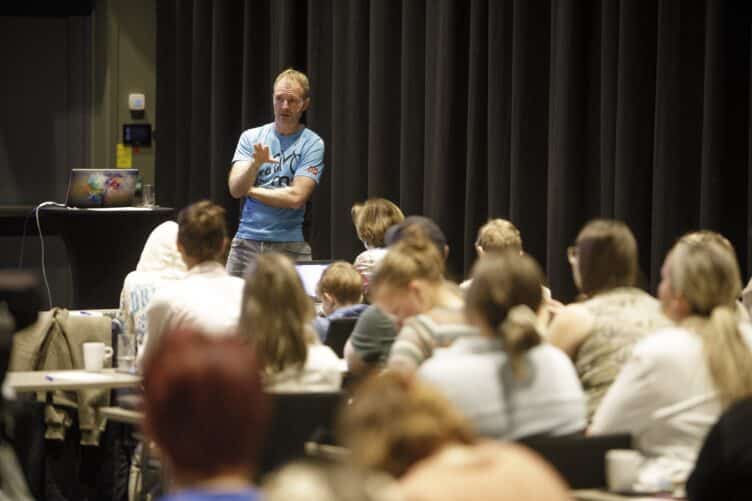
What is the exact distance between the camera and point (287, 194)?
720 centimetres

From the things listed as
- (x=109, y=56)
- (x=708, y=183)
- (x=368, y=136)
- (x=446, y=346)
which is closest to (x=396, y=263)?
(x=446, y=346)

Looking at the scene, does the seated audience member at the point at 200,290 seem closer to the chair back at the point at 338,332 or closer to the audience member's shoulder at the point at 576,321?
the chair back at the point at 338,332

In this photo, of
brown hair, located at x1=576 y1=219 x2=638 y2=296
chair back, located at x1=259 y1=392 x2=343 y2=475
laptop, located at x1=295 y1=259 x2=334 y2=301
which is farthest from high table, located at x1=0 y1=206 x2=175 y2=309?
chair back, located at x1=259 y1=392 x2=343 y2=475

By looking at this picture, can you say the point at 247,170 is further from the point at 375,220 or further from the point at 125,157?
the point at 125,157

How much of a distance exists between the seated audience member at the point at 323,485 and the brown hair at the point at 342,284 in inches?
160

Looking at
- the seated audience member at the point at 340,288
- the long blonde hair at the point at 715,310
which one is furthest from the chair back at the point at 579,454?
the seated audience member at the point at 340,288

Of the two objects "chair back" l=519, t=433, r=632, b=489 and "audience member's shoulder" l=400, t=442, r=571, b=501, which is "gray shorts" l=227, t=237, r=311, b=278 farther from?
"audience member's shoulder" l=400, t=442, r=571, b=501

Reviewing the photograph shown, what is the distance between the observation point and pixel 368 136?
895 centimetres

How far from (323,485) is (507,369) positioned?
1733 mm

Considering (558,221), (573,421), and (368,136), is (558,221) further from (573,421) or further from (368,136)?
(573,421)

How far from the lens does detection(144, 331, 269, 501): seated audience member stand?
192 cm

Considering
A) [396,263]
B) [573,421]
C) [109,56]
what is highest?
[109,56]

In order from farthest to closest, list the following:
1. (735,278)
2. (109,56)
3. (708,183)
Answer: (109,56), (708,183), (735,278)

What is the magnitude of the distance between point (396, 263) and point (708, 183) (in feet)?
8.79
